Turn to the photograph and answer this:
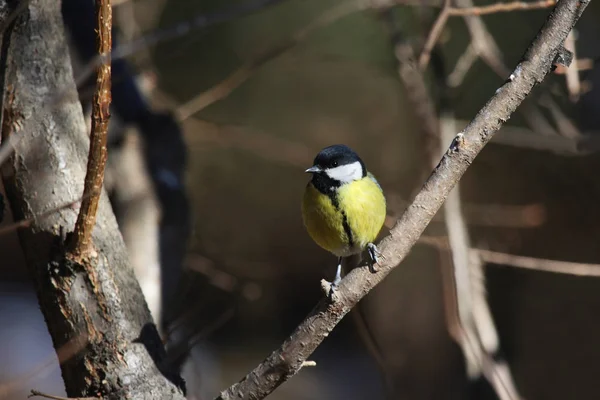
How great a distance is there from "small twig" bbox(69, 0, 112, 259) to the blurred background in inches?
11.7

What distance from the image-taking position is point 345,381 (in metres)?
5.15

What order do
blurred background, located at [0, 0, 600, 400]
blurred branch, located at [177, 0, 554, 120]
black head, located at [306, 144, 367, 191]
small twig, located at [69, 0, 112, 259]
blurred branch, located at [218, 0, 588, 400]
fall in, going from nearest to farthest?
small twig, located at [69, 0, 112, 259]
blurred branch, located at [218, 0, 588, 400]
blurred branch, located at [177, 0, 554, 120]
black head, located at [306, 144, 367, 191]
blurred background, located at [0, 0, 600, 400]

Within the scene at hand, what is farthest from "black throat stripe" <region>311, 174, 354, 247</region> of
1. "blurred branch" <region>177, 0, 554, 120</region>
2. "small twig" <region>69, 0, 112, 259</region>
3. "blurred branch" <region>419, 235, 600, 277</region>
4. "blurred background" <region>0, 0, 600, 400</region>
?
"small twig" <region>69, 0, 112, 259</region>

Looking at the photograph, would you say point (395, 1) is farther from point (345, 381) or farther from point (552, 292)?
point (345, 381)

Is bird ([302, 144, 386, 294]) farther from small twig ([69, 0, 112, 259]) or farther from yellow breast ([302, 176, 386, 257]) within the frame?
small twig ([69, 0, 112, 259])

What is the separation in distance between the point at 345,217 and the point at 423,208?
2.14 ft

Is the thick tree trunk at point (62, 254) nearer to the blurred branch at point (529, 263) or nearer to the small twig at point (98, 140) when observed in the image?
the small twig at point (98, 140)

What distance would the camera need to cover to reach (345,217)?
2186 mm

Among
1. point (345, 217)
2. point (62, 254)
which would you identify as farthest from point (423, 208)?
point (62, 254)

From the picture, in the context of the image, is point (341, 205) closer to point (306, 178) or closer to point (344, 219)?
point (344, 219)

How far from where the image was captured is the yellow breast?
2.19m

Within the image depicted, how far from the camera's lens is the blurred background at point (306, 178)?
7.88 feet

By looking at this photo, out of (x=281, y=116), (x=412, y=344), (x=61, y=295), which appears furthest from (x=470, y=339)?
(x=281, y=116)

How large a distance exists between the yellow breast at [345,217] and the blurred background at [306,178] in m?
0.27
